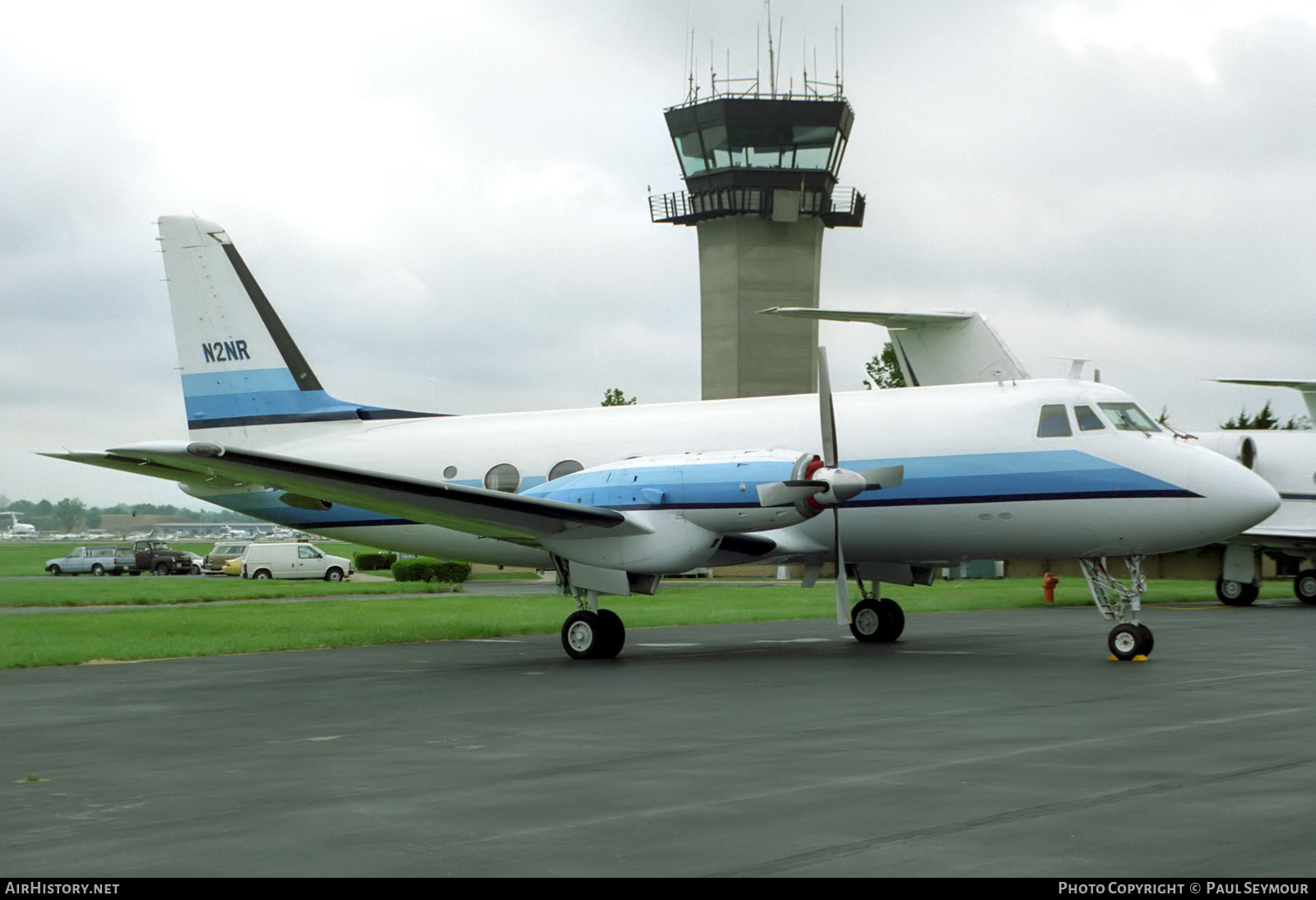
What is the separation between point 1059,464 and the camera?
54.1 feet

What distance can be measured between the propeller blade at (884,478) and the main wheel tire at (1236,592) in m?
17.9

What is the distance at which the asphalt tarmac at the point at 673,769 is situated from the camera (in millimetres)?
6113

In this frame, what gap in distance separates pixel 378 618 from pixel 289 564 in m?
26.4

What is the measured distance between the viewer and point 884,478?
1628 centimetres

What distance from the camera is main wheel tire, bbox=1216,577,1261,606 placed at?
30375 millimetres

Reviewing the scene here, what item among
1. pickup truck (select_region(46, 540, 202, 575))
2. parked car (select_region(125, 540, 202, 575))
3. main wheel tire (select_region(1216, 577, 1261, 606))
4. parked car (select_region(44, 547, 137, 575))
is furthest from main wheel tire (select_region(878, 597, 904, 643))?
parked car (select_region(44, 547, 137, 575))

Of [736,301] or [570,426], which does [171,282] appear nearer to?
[570,426]

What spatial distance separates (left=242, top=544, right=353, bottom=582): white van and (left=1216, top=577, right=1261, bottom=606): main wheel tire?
33.4 m

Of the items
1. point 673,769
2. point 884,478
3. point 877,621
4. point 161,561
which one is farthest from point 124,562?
point 673,769

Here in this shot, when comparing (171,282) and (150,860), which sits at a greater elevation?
(171,282)

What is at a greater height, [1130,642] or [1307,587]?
[1307,587]

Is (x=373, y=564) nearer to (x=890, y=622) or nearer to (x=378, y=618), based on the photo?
(x=378, y=618)

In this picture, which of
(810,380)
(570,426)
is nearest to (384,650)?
(570,426)

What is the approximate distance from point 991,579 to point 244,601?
30328mm
